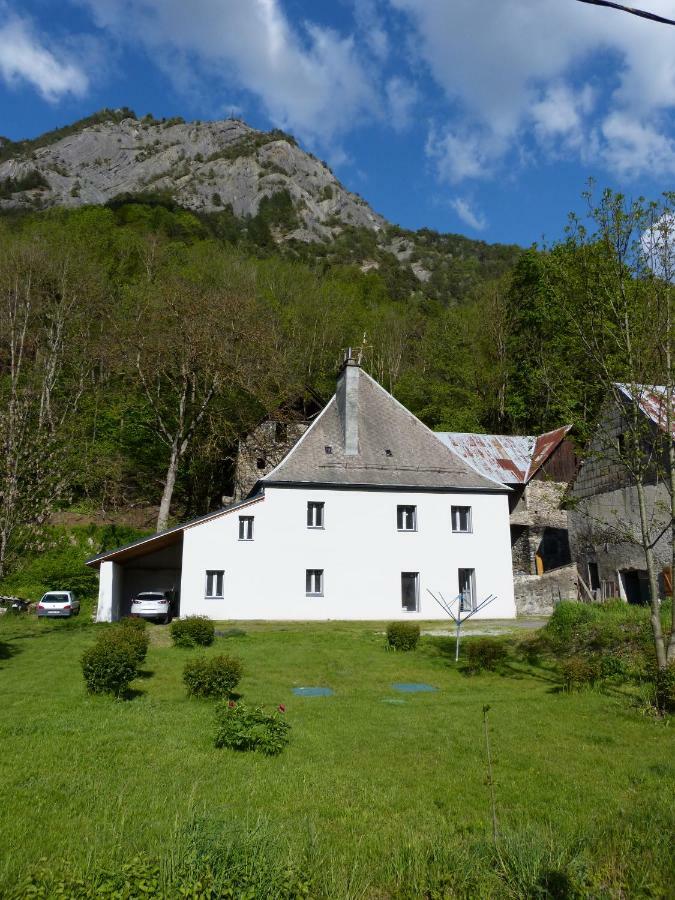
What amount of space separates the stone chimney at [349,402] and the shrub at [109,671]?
65.6 ft

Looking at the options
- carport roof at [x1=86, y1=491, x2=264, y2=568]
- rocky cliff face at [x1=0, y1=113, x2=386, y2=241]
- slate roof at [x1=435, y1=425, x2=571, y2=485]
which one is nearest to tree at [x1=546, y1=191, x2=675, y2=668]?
carport roof at [x1=86, y1=491, x2=264, y2=568]

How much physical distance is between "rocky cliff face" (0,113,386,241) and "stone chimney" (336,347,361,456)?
86.4m

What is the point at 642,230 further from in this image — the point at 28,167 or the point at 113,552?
the point at 28,167

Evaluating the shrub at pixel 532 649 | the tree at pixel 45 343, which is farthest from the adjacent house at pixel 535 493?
the tree at pixel 45 343

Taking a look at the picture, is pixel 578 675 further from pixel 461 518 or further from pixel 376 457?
pixel 376 457

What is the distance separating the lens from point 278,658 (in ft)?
58.6

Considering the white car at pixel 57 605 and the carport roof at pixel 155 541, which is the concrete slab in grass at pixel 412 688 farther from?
the white car at pixel 57 605

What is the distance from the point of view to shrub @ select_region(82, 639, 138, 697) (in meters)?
11.9

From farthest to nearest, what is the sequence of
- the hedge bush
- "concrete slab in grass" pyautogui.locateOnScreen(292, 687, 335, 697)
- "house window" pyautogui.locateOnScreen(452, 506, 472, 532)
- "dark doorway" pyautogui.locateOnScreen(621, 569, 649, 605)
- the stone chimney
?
the stone chimney < "house window" pyautogui.locateOnScreen(452, 506, 472, 532) < "dark doorway" pyautogui.locateOnScreen(621, 569, 649, 605) < "concrete slab in grass" pyautogui.locateOnScreen(292, 687, 335, 697) < the hedge bush

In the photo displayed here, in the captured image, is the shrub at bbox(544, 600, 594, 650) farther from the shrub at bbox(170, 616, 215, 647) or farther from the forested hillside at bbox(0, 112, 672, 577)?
the shrub at bbox(170, 616, 215, 647)

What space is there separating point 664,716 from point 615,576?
15364mm

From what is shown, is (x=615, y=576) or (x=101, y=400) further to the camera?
(x=101, y=400)

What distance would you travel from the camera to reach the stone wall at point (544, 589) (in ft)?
91.1

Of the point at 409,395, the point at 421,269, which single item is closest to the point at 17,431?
the point at 409,395
